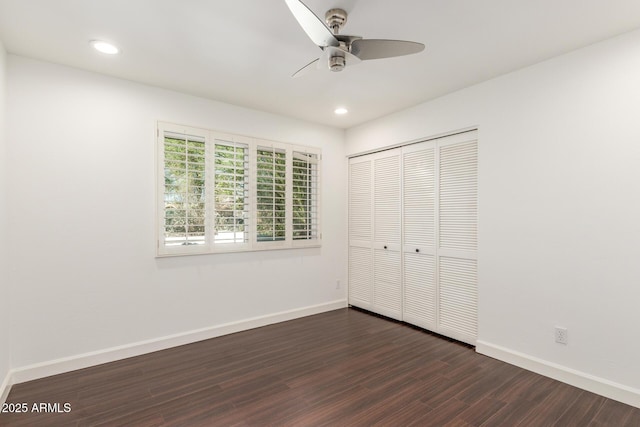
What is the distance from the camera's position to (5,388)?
2.34 m

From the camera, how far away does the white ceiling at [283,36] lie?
200 centimetres

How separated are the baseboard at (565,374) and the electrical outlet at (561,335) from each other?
0.20 m

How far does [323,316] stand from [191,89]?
3.08m

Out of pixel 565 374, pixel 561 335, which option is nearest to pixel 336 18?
pixel 561 335

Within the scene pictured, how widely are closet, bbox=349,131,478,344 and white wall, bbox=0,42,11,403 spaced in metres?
3.60

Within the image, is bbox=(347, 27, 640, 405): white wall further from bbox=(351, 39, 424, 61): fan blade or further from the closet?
bbox=(351, 39, 424, 61): fan blade

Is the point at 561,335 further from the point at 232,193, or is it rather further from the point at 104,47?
the point at 104,47

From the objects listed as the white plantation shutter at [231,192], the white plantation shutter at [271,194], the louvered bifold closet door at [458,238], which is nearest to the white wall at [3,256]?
the white plantation shutter at [231,192]

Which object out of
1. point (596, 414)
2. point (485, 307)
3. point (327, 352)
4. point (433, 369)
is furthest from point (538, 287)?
point (327, 352)

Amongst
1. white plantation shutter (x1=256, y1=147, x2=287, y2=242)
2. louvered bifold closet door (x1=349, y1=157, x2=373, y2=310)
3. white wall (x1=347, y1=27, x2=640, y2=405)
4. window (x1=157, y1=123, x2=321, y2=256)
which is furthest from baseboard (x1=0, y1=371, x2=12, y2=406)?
white wall (x1=347, y1=27, x2=640, y2=405)

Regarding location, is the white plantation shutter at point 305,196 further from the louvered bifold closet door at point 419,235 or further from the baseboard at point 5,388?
the baseboard at point 5,388

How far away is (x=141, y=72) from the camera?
290 centimetres

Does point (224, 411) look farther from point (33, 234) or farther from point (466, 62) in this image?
point (466, 62)

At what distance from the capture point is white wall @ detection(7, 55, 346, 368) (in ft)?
Answer: 8.61
